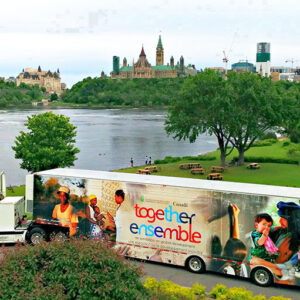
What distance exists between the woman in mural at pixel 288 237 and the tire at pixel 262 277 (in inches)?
11.9

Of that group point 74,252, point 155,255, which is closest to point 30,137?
point 155,255

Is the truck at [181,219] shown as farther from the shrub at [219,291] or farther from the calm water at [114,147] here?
the calm water at [114,147]

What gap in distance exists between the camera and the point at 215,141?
275ft

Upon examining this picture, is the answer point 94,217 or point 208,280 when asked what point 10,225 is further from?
point 208,280

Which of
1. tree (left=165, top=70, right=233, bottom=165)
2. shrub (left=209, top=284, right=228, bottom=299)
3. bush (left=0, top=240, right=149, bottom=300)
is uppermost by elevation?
tree (left=165, top=70, right=233, bottom=165)

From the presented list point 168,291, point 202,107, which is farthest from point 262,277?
point 202,107

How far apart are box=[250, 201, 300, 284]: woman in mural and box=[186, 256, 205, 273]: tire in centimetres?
276

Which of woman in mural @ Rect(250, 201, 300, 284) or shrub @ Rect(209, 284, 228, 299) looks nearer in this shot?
shrub @ Rect(209, 284, 228, 299)

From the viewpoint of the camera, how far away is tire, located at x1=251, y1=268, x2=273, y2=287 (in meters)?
17.2

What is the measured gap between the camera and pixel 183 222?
1841 centimetres

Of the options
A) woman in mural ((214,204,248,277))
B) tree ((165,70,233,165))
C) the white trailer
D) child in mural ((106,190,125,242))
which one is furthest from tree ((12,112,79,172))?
woman in mural ((214,204,248,277))

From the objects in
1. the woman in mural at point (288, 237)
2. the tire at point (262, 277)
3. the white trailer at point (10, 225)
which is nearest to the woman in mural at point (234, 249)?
the tire at point (262, 277)

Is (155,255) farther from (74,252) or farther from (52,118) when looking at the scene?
(52,118)

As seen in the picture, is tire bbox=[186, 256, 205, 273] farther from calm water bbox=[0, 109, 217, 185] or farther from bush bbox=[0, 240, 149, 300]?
calm water bbox=[0, 109, 217, 185]
